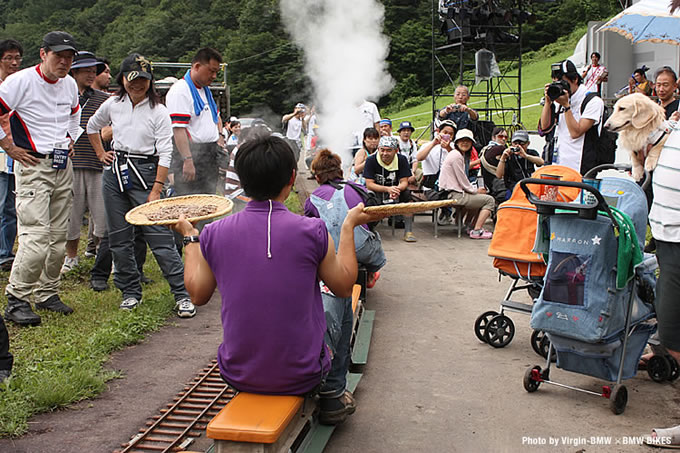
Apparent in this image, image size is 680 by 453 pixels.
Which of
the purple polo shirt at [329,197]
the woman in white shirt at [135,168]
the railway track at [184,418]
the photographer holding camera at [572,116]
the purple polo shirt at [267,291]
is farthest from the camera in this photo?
the photographer holding camera at [572,116]

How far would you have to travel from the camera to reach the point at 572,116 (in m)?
7.11

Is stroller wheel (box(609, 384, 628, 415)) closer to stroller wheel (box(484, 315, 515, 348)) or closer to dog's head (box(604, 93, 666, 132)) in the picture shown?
stroller wheel (box(484, 315, 515, 348))

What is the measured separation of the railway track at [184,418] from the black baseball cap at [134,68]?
2.85m

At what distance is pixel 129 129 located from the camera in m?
6.29

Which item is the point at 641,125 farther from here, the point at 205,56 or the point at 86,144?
the point at 86,144

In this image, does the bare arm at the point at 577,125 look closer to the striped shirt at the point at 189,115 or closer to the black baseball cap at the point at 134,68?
the striped shirt at the point at 189,115

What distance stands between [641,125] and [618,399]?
75.7 inches

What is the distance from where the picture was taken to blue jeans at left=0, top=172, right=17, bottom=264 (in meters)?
7.76

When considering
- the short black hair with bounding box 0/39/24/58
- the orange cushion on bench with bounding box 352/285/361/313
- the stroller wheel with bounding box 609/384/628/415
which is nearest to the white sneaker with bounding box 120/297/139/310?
the orange cushion on bench with bounding box 352/285/361/313

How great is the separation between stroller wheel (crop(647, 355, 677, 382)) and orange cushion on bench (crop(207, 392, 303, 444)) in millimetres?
2887

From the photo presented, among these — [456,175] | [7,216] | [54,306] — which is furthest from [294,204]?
[54,306]

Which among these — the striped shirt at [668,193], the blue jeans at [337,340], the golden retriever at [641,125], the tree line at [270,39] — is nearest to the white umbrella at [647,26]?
the golden retriever at [641,125]

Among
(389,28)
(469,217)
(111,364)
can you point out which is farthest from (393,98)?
(111,364)

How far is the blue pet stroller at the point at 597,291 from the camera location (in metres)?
4.21
